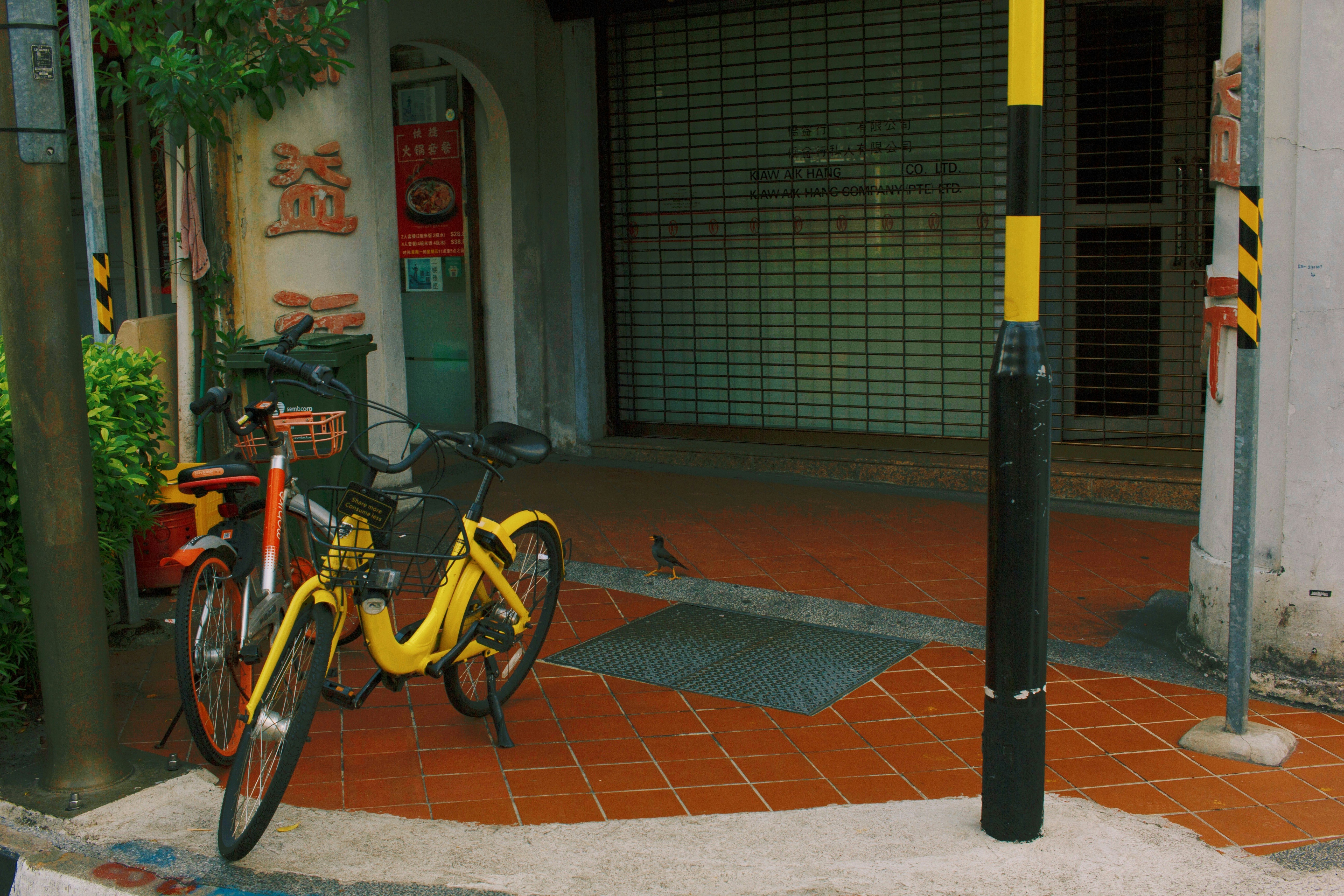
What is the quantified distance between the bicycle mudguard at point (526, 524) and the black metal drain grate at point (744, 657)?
0.65 m

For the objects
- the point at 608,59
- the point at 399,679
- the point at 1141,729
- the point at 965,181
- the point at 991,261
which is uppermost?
the point at 608,59

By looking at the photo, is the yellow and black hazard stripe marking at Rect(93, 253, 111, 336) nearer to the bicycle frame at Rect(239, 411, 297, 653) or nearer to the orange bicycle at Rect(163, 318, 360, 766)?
the orange bicycle at Rect(163, 318, 360, 766)

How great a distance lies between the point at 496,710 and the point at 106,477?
1746 mm

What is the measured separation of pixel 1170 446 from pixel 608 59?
16.6ft

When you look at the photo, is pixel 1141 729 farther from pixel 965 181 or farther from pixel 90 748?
pixel 965 181

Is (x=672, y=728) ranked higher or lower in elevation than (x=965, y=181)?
lower

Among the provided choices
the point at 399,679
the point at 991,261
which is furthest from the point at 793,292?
the point at 399,679

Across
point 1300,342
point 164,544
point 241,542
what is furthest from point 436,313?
point 1300,342

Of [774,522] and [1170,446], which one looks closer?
[774,522]

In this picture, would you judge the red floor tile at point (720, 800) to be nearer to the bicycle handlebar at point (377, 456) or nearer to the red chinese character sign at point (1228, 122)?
the bicycle handlebar at point (377, 456)

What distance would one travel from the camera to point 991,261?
864 centimetres

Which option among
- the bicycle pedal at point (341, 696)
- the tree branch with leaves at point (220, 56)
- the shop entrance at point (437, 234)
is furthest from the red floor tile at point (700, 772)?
the shop entrance at point (437, 234)

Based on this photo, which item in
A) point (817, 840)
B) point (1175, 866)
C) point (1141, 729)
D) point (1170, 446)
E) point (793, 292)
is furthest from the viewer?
point (793, 292)

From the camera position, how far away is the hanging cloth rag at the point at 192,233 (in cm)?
745
